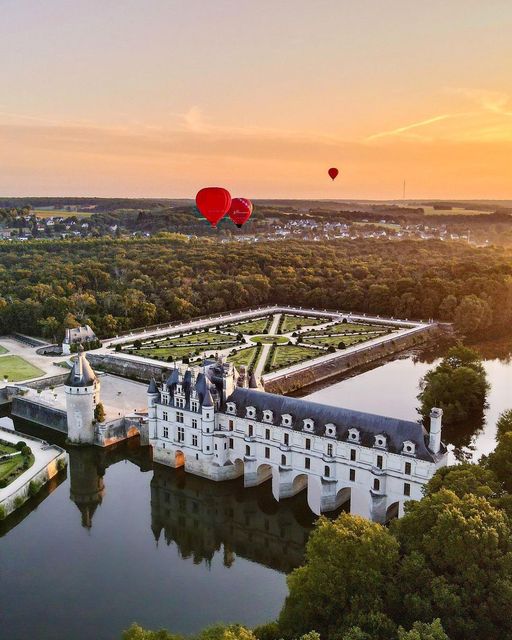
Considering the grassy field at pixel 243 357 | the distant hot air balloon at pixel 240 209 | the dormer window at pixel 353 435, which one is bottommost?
the grassy field at pixel 243 357

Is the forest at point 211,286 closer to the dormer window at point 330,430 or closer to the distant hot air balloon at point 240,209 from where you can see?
the distant hot air balloon at point 240,209

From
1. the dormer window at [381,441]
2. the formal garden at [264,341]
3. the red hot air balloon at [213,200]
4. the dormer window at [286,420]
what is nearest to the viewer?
the dormer window at [381,441]

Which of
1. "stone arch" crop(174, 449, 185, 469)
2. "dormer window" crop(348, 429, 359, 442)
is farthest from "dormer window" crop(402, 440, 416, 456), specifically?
"stone arch" crop(174, 449, 185, 469)

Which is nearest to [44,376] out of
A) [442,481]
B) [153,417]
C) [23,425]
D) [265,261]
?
[23,425]

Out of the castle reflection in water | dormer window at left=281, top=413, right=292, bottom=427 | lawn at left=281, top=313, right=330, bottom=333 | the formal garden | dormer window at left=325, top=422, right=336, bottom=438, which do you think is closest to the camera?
the castle reflection in water

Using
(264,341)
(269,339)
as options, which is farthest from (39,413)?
(269,339)

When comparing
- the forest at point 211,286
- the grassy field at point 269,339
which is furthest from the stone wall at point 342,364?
the forest at point 211,286

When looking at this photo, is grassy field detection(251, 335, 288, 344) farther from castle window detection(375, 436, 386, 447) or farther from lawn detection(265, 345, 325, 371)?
castle window detection(375, 436, 386, 447)
